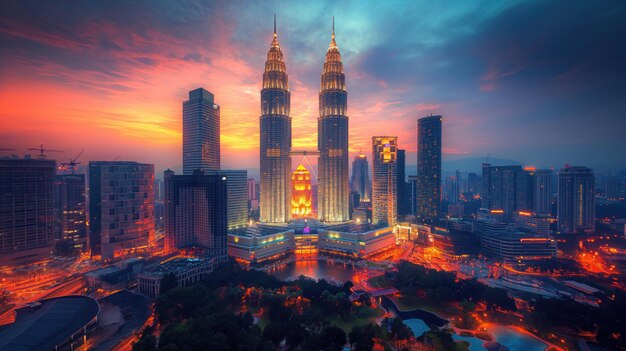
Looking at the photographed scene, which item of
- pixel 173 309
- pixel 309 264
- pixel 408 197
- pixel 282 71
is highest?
pixel 282 71

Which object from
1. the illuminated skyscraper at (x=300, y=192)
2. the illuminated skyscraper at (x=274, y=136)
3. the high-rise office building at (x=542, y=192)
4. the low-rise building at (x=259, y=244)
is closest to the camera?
the low-rise building at (x=259, y=244)

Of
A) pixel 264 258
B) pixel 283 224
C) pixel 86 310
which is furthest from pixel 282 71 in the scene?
pixel 86 310

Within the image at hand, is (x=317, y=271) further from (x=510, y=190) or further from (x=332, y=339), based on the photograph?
(x=510, y=190)

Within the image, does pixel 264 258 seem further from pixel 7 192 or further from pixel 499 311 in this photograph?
pixel 7 192

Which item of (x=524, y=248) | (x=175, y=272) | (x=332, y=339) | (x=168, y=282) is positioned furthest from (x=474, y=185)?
(x=168, y=282)

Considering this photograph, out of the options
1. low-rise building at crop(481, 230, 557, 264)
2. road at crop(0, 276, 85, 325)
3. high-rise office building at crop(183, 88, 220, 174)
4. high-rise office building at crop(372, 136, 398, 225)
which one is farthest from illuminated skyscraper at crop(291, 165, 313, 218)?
road at crop(0, 276, 85, 325)

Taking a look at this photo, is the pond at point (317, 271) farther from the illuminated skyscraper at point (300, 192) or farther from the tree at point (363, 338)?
the illuminated skyscraper at point (300, 192)

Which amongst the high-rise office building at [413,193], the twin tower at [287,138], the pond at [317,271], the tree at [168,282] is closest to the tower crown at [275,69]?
the twin tower at [287,138]

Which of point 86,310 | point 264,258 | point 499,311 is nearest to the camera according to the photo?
point 86,310

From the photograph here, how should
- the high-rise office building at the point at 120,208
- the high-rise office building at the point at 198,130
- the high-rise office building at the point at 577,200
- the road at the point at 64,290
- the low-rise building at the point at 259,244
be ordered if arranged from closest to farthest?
the road at the point at 64,290
the high-rise office building at the point at 120,208
the low-rise building at the point at 259,244
the high-rise office building at the point at 577,200
the high-rise office building at the point at 198,130
